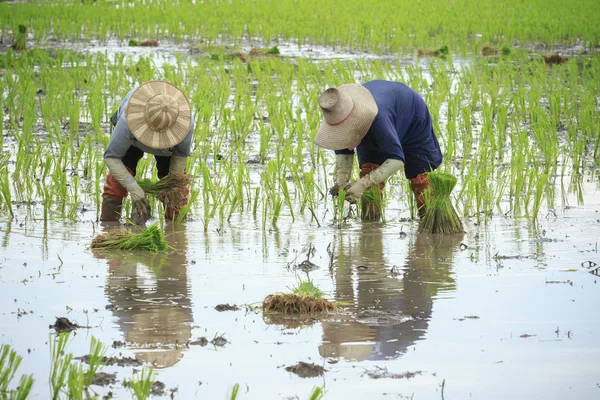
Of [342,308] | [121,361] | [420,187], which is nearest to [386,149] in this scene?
[420,187]

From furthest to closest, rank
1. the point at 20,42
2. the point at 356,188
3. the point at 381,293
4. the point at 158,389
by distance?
the point at 20,42, the point at 356,188, the point at 381,293, the point at 158,389

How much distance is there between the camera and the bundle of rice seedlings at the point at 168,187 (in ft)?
15.7

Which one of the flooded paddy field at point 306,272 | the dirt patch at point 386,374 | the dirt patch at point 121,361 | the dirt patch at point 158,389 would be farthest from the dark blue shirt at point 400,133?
the dirt patch at point 158,389

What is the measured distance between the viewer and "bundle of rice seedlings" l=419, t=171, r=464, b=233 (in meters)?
4.60

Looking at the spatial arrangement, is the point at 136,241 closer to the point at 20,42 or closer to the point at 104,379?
the point at 104,379

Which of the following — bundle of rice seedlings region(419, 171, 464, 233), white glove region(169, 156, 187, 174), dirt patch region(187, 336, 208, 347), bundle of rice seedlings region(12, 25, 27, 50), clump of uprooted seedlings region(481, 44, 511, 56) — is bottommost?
dirt patch region(187, 336, 208, 347)

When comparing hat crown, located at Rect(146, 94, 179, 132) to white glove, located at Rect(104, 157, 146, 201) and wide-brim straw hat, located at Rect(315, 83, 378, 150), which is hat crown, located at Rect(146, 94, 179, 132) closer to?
white glove, located at Rect(104, 157, 146, 201)

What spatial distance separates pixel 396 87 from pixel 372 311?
1587mm

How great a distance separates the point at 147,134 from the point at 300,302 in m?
1.50

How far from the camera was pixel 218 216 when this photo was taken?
509cm

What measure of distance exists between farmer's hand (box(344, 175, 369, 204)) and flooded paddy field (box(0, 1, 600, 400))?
0.22m

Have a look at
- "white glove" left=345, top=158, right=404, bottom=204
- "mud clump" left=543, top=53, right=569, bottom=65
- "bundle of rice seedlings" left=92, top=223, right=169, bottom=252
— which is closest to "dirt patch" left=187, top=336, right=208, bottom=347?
"bundle of rice seedlings" left=92, top=223, right=169, bottom=252

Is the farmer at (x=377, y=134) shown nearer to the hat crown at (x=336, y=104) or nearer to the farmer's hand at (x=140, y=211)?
the hat crown at (x=336, y=104)

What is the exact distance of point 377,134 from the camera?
4.37 metres
